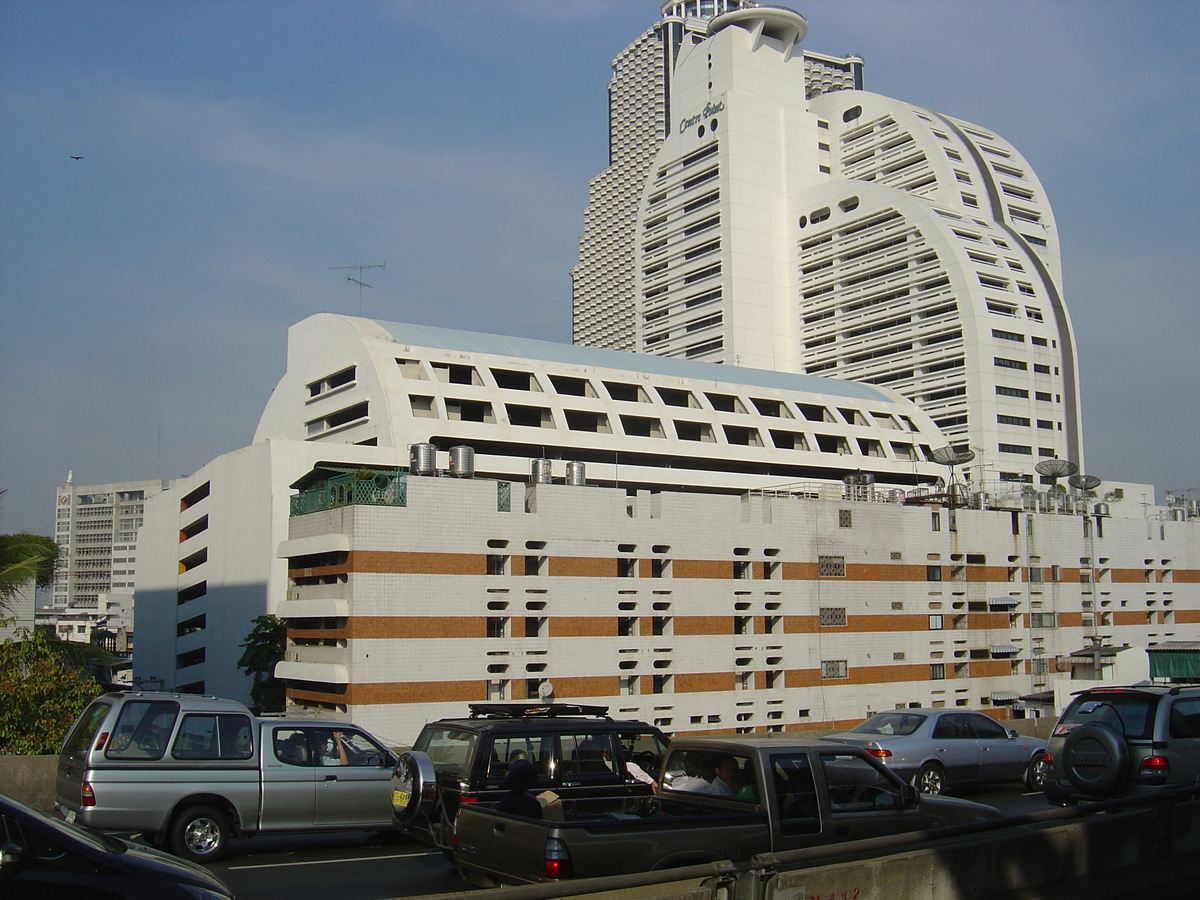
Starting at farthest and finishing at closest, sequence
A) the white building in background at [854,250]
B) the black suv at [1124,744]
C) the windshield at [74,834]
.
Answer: the white building in background at [854,250]
the black suv at [1124,744]
the windshield at [74,834]

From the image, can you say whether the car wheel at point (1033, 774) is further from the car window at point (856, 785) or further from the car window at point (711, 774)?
the car window at point (711, 774)

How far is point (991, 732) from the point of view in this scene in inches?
841

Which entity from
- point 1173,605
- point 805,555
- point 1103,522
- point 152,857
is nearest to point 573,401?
point 805,555

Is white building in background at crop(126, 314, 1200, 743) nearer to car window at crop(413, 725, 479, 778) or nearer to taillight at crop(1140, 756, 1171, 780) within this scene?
car window at crop(413, 725, 479, 778)

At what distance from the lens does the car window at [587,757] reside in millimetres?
14094

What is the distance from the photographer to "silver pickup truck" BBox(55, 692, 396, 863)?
13.1 metres

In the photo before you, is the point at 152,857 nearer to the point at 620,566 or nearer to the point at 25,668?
the point at 25,668

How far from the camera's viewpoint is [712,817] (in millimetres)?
9875

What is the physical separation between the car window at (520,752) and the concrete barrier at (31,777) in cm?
814

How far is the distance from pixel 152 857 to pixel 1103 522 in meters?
49.7

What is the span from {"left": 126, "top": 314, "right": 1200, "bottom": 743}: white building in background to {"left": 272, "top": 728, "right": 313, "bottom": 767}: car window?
52.3ft

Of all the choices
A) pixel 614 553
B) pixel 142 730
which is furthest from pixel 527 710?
pixel 614 553

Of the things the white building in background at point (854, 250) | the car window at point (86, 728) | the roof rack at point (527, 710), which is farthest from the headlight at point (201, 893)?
the white building in background at point (854, 250)

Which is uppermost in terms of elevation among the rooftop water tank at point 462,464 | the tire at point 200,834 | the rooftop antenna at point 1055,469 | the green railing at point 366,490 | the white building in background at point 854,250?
the white building in background at point 854,250
